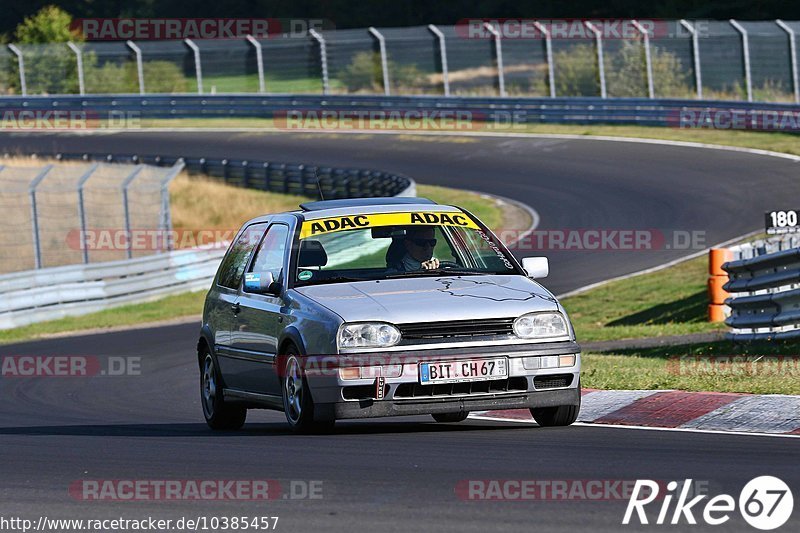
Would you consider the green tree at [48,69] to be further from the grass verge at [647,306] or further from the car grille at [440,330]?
the car grille at [440,330]

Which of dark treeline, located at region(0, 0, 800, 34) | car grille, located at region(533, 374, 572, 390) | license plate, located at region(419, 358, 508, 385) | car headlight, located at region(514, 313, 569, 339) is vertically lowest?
car grille, located at region(533, 374, 572, 390)

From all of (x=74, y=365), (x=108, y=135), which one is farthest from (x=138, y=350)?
(x=108, y=135)

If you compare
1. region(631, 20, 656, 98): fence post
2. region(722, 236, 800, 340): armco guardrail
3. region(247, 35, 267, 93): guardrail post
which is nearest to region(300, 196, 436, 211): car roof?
region(722, 236, 800, 340): armco guardrail

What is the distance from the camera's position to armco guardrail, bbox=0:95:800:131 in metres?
38.2

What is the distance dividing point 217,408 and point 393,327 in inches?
99.5

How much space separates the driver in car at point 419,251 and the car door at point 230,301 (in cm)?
129

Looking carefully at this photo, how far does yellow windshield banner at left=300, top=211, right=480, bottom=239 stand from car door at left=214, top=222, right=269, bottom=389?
0.75m

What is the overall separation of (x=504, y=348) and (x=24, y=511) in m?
3.06

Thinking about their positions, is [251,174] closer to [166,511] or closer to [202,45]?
[202,45]

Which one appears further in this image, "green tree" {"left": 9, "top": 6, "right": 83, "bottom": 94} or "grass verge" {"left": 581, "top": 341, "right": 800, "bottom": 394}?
"green tree" {"left": 9, "top": 6, "right": 83, "bottom": 94}

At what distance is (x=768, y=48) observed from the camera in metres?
40.1

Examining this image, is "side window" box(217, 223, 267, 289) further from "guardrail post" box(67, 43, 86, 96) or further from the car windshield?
"guardrail post" box(67, 43, 86, 96)

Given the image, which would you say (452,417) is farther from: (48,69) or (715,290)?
(48,69)

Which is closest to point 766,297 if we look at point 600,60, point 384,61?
point 600,60
